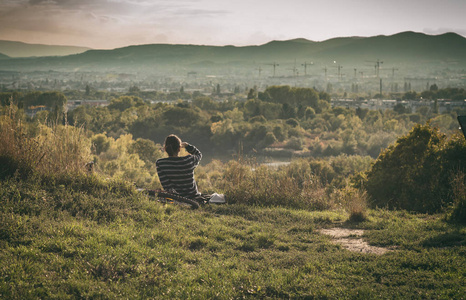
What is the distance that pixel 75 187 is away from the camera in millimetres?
6301

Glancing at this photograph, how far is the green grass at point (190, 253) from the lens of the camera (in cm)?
384

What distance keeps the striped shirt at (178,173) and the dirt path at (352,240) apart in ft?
7.07

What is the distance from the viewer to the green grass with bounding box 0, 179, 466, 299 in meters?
3.84

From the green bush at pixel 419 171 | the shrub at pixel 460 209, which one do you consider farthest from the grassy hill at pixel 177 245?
the green bush at pixel 419 171

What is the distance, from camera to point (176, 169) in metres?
6.67

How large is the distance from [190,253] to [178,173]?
216 cm

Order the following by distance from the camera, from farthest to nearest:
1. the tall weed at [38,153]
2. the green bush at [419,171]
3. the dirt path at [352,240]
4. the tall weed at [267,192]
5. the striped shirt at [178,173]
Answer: the green bush at [419,171] < the tall weed at [267,192] < the striped shirt at [178,173] < the tall weed at [38,153] < the dirt path at [352,240]

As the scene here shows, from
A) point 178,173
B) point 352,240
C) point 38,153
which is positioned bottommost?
point 352,240

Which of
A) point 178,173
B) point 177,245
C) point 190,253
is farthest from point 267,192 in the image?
point 190,253

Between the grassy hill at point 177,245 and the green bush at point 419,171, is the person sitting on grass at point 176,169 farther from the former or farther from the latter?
the green bush at point 419,171

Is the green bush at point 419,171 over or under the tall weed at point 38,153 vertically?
under


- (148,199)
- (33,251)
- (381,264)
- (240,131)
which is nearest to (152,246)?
(33,251)

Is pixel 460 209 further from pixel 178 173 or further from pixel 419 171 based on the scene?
pixel 178 173

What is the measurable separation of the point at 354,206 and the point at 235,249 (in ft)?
8.09
